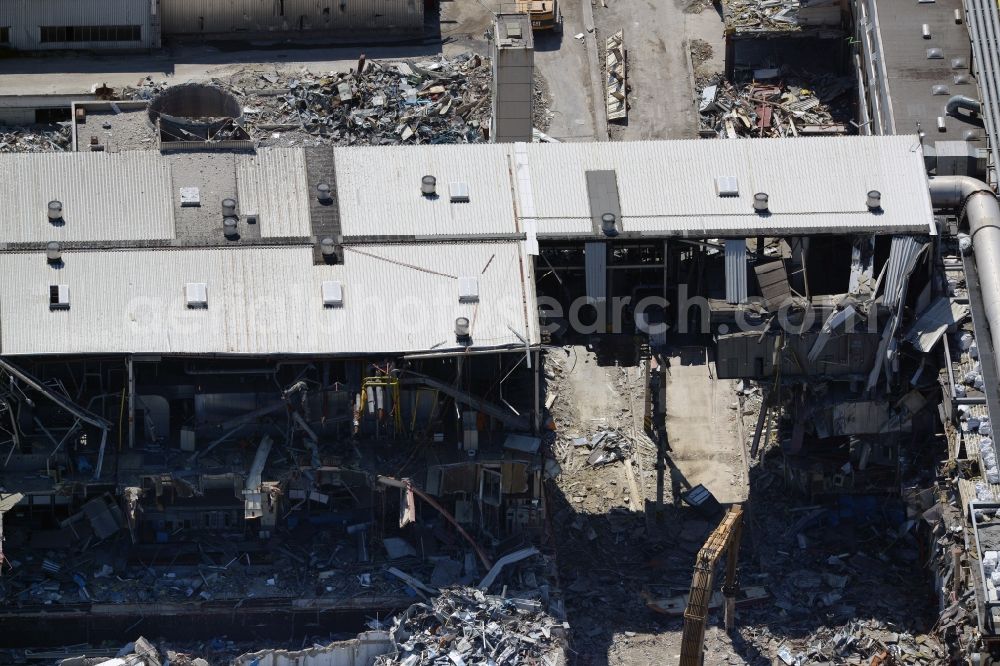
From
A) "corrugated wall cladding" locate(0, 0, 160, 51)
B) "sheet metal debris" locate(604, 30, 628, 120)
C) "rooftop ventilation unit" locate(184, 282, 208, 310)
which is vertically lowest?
"rooftop ventilation unit" locate(184, 282, 208, 310)

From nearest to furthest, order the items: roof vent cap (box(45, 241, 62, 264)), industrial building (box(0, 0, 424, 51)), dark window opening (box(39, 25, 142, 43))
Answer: roof vent cap (box(45, 241, 62, 264))
industrial building (box(0, 0, 424, 51))
dark window opening (box(39, 25, 142, 43))

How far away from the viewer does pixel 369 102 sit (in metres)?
140

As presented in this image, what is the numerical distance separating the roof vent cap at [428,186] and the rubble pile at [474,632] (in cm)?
1758

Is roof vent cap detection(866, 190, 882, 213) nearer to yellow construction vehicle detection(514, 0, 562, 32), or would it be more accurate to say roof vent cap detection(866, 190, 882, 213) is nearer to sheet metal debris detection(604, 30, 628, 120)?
sheet metal debris detection(604, 30, 628, 120)

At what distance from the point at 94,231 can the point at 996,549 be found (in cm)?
4080

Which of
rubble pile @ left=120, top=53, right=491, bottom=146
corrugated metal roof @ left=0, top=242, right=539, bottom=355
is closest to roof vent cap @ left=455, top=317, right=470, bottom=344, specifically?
corrugated metal roof @ left=0, top=242, right=539, bottom=355

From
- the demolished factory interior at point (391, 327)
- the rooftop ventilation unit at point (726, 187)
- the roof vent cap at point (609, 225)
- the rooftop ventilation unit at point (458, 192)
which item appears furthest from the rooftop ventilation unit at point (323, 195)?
the rooftop ventilation unit at point (726, 187)

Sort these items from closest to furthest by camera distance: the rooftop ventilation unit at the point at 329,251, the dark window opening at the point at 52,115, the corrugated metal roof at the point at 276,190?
1. the rooftop ventilation unit at the point at 329,251
2. the corrugated metal roof at the point at 276,190
3. the dark window opening at the point at 52,115

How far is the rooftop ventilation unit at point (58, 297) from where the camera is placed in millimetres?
118062

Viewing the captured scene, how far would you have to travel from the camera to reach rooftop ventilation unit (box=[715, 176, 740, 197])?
122375 mm

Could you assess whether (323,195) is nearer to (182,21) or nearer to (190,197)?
(190,197)

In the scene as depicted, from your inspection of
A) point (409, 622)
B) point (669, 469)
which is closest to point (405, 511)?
point (409, 622)

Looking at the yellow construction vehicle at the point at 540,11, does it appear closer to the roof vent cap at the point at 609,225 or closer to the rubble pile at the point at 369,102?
the rubble pile at the point at 369,102

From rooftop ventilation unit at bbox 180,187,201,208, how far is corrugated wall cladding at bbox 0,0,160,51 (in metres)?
22.6
